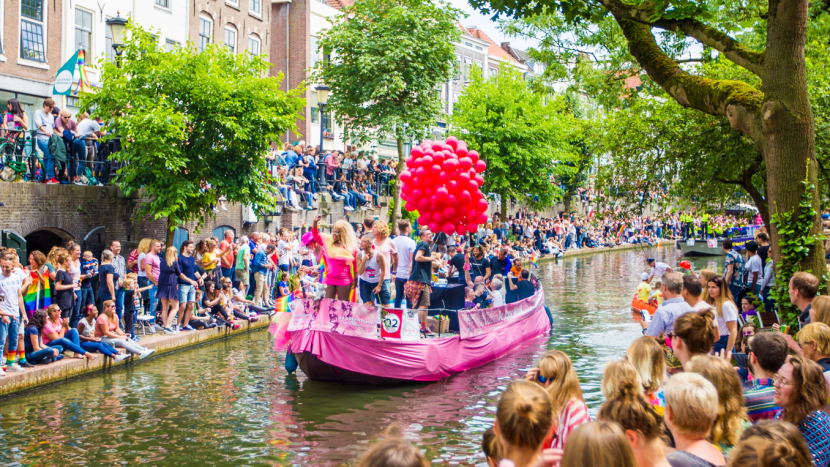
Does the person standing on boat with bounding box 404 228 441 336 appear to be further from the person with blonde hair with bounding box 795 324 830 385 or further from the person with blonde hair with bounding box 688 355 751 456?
the person with blonde hair with bounding box 688 355 751 456

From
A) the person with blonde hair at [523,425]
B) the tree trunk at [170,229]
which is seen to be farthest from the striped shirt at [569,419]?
the tree trunk at [170,229]

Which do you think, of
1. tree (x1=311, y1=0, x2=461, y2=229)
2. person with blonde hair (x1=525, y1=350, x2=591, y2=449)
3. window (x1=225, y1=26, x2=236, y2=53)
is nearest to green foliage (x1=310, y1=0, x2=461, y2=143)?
tree (x1=311, y1=0, x2=461, y2=229)

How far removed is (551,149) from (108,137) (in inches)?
1023

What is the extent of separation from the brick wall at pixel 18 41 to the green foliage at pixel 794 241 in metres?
20.1

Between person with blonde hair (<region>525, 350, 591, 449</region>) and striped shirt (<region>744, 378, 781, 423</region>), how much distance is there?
3.18 feet

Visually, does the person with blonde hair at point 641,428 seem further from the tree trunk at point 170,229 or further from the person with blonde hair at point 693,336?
the tree trunk at point 170,229

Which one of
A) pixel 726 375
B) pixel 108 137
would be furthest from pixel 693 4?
pixel 108 137

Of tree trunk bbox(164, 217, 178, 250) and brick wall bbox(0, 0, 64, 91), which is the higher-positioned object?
brick wall bbox(0, 0, 64, 91)

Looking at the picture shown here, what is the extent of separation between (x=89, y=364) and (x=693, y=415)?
1029 cm

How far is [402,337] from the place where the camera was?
1114 cm

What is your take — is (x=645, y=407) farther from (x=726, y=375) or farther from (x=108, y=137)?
(x=108, y=137)

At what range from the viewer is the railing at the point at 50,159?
15195 millimetres

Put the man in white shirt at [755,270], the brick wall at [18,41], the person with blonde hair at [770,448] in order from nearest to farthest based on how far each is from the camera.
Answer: the person with blonde hair at [770,448]
the man in white shirt at [755,270]
the brick wall at [18,41]

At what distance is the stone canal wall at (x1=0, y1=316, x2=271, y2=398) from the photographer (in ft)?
33.9
